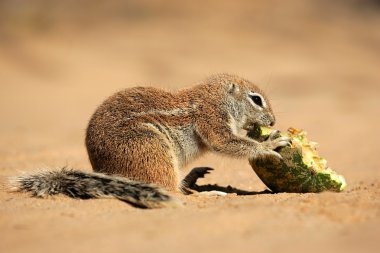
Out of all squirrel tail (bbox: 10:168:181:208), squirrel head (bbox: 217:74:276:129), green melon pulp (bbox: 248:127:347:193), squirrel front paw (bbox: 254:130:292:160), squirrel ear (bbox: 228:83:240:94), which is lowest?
squirrel tail (bbox: 10:168:181:208)

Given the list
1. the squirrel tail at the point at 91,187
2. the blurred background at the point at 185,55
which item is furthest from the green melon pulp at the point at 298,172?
the blurred background at the point at 185,55

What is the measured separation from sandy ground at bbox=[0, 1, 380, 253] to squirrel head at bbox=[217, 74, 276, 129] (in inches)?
20.4

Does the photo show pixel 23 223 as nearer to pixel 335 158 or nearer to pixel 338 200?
pixel 338 200

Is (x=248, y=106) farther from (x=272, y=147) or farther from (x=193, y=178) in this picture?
(x=193, y=178)

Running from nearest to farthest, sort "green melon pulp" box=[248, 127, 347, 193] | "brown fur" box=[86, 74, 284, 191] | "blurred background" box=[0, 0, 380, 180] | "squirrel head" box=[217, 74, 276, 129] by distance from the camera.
Answer: "brown fur" box=[86, 74, 284, 191]
"green melon pulp" box=[248, 127, 347, 193]
"squirrel head" box=[217, 74, 276, 129]
"blurred background" box=[0, 0, 380, 180]

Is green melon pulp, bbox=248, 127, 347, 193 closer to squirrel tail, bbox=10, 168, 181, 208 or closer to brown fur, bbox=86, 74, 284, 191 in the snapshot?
brown fur, bbox=86, 74, 284, 191

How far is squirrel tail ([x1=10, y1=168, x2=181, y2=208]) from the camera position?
5.70m

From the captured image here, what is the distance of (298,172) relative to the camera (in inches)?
255

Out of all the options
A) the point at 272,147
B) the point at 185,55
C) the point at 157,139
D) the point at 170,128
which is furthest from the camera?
the point at 185,55

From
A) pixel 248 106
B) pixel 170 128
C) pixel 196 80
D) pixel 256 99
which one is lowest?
pixel 170 128

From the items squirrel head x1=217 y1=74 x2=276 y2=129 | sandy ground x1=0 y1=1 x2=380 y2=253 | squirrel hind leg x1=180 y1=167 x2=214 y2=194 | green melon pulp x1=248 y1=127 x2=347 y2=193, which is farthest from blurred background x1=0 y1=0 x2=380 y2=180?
green melon pulp x1=248 y1=127 x2=347 y2=193

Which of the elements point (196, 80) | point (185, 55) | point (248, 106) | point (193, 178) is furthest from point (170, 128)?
point (185, 55)

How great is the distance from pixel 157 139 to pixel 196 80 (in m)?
12.3

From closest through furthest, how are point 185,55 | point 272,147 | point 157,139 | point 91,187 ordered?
point 91,187
point 157,139
point 272,147
point 185,55
